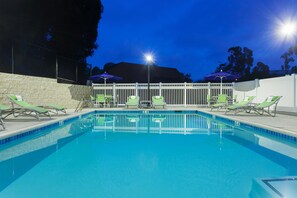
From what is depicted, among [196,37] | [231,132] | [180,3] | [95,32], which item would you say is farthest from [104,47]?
[231,132]

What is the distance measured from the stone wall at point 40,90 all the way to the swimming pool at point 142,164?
3.63 metres

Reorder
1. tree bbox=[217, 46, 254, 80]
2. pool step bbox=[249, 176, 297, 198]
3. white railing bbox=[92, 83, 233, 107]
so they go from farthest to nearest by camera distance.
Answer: tree bbox=[217, 46, 254, 80] → white railing bbox=[92, 83, 233, 107] → pool step bbox=[249, 176, 297, 198]

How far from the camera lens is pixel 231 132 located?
6.04 meters

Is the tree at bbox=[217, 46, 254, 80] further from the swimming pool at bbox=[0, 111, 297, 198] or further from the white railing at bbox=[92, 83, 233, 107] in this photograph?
the swimming pool at bbox=[0, 111, 297, 198]

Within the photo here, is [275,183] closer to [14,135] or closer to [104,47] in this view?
[14,135]

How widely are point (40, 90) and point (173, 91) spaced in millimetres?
7257

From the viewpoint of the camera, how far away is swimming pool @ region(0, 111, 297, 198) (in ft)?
8.07

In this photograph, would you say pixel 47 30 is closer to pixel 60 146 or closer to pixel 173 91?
pixel 173 91

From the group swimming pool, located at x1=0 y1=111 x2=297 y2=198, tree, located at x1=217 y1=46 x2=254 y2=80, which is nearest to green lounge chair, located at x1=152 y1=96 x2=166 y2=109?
swimming pool, located at x1=0 y1=111 x2=297 y2=198

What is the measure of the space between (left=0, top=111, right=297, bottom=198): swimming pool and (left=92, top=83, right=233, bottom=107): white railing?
8.23 metres

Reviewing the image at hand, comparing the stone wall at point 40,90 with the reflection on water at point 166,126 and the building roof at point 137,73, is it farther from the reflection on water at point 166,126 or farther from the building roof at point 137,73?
the building roof at point 137,73

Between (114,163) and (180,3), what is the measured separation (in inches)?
1326

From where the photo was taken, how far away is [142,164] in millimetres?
3342

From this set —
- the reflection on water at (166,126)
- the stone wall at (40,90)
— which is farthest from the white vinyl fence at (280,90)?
the stone wall at (40,90)
